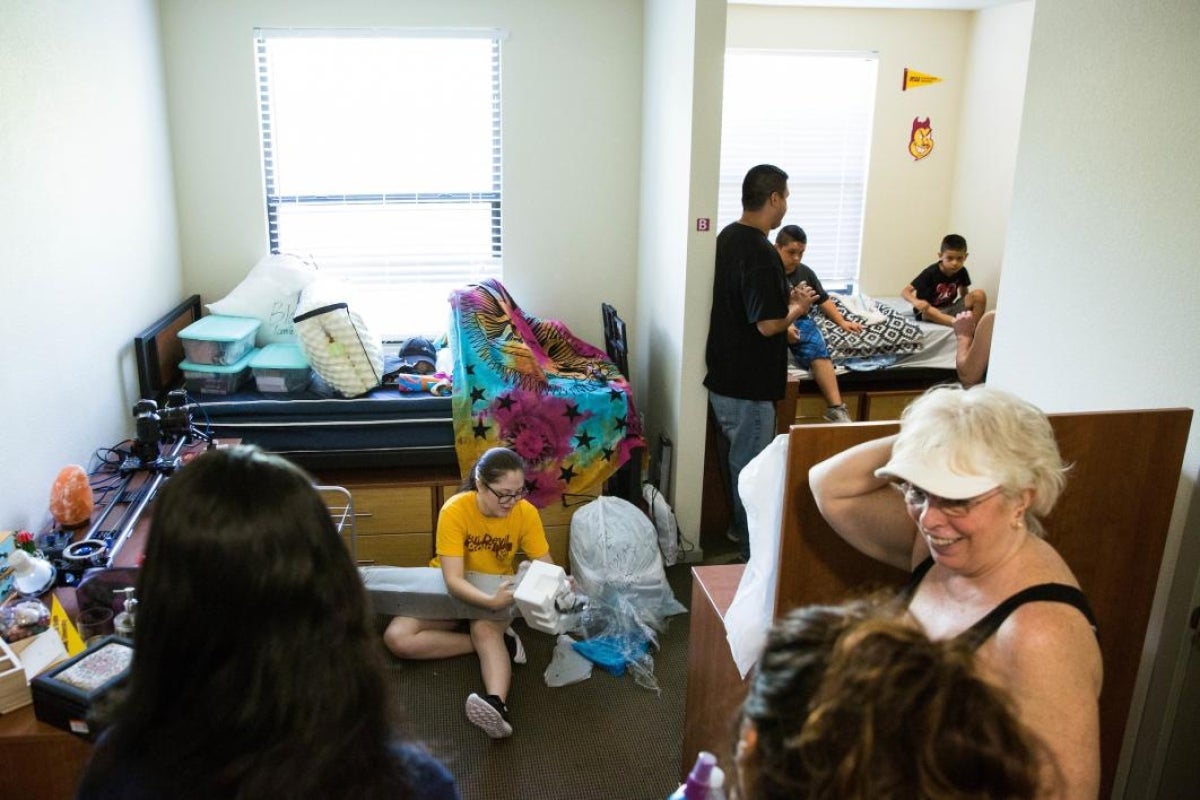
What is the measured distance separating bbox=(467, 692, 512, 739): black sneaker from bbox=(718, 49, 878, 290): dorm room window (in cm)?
324

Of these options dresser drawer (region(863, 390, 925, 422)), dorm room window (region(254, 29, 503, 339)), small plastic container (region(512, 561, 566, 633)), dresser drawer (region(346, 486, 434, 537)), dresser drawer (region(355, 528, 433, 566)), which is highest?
dorm room window (region(254, 29, 503, 339))

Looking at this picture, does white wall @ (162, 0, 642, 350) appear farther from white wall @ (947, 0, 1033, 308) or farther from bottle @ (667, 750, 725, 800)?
bottle @ (667, 750, 725, 800)

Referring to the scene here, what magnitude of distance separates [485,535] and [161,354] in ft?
5.38

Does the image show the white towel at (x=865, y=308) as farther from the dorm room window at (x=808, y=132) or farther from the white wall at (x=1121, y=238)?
the white wall at (x=1121, y=238)

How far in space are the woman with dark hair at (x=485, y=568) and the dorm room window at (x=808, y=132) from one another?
280 cm

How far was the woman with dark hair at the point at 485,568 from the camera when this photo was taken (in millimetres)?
2658

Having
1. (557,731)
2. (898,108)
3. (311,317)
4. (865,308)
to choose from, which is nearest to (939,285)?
(865,308)

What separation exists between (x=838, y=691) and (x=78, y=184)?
3.07 m

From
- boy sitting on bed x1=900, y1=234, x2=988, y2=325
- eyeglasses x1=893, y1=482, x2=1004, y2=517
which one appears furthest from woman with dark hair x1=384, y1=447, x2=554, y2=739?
boy sitting on bed x1=900, y1=234, x2=988, y2=325

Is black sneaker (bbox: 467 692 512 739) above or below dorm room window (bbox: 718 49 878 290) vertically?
below

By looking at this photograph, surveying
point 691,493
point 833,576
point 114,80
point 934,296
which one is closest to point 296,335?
point 114,80

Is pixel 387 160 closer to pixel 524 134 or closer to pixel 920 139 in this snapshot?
pixel 524 134

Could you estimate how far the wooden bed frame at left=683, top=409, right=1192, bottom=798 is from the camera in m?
1.65

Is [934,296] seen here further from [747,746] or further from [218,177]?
[747,746]
